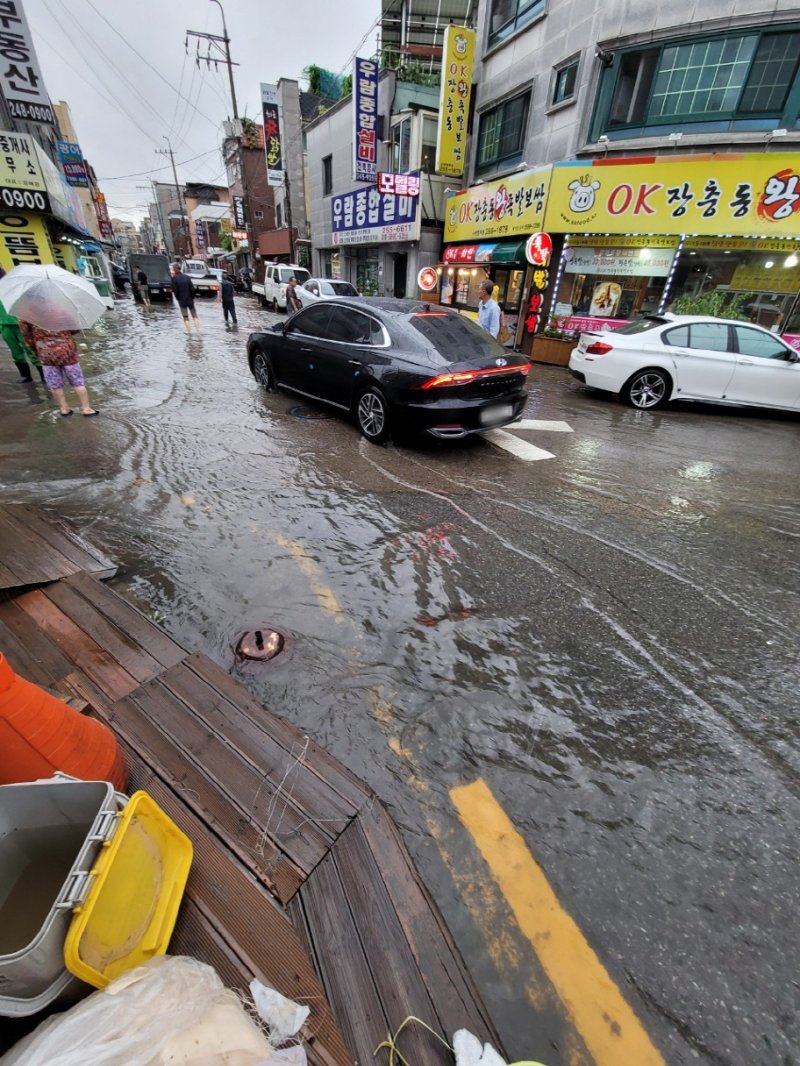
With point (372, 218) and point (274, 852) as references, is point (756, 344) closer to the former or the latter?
point (274, 852)

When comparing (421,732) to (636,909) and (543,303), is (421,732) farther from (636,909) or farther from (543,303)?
(543,303)

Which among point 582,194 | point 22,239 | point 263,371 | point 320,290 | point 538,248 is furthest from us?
point 320,290

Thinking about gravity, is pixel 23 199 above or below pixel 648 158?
below

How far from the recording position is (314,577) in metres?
3.42

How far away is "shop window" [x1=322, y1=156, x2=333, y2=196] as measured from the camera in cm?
2377

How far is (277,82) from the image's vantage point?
94.0ft

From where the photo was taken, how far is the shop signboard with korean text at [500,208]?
12180mm

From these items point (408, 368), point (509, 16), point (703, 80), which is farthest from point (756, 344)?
point (509, 16)

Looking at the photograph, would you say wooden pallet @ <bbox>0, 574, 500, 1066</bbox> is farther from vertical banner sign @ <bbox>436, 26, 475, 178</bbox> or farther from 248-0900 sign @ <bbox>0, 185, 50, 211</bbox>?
vertical banner sign @ <bbox>436, 26, 475, 178</bbox>

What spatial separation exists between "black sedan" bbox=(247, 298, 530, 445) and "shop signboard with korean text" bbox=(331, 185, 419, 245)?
13.3 meters

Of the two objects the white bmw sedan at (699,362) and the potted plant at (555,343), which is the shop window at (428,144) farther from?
the white bmw sedan at (699,362)

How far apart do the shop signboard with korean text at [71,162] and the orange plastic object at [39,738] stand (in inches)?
1250

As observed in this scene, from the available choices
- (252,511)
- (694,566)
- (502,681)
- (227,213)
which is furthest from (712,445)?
A: (227,213)

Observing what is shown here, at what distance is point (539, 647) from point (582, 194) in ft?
41.7
